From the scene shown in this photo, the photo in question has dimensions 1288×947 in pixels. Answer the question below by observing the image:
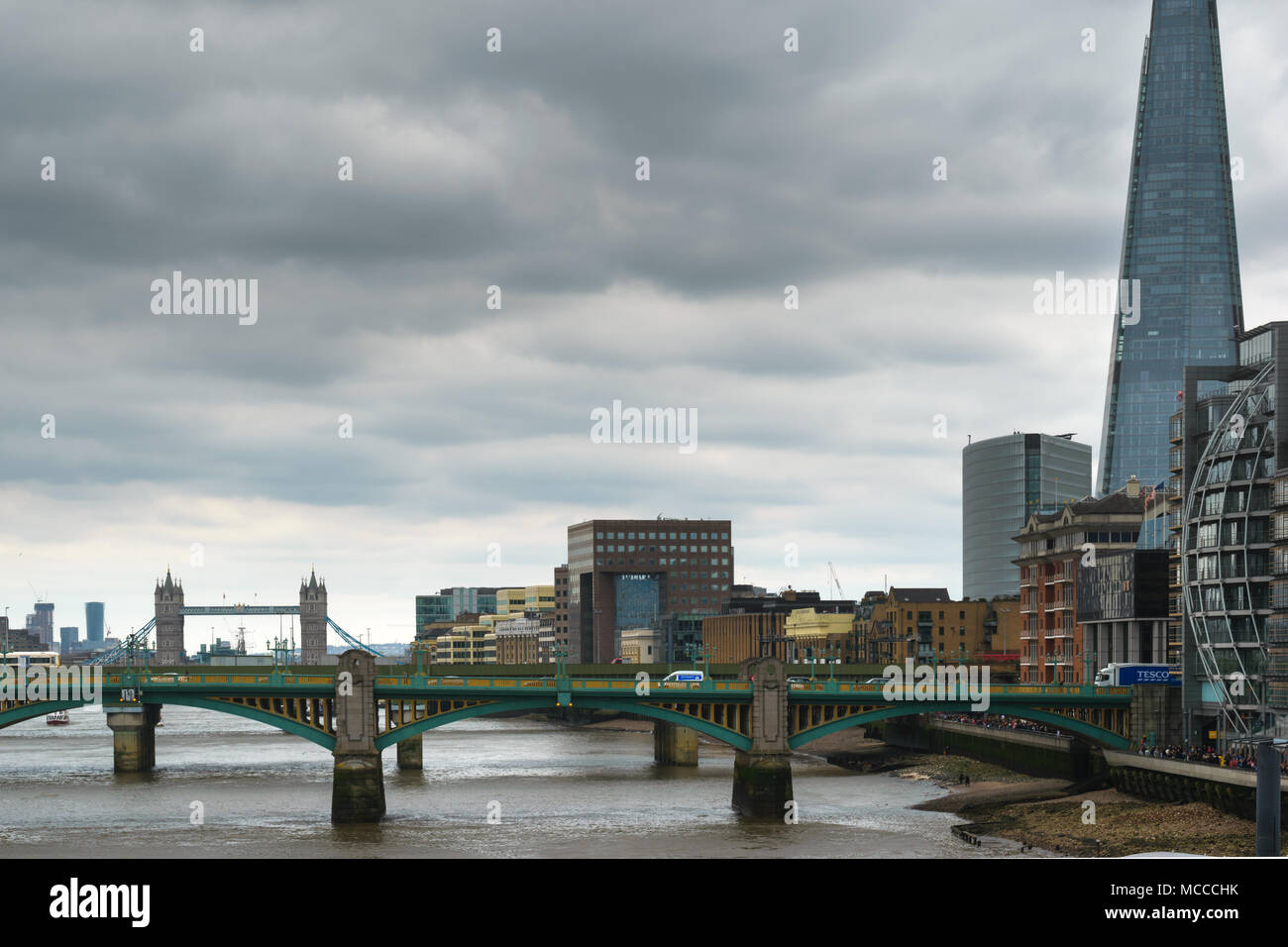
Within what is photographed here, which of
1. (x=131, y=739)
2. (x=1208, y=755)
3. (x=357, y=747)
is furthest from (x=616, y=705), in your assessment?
(x=131, y=739)

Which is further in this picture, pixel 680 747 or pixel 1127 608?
pixel 680 747

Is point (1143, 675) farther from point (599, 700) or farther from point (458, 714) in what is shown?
point (458, 714)

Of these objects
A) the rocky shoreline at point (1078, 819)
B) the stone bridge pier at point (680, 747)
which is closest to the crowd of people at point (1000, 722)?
the rocky shoreline at point (1078, 819)

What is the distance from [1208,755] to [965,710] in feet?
47.6

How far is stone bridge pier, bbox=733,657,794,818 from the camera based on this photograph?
290 ft

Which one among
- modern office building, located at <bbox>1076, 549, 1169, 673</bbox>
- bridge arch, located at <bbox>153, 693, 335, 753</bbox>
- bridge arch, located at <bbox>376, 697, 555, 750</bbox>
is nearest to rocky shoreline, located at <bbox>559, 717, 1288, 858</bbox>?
modern office building, located at <bbox>1076, 549, 1169, 673</bbox>

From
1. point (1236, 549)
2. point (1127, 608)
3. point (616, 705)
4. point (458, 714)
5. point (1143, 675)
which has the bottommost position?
point (458, 714)

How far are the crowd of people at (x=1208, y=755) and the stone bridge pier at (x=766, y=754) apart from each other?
69.5 feet

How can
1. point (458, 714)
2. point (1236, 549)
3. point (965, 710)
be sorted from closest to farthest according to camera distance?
1. point (1236, 549)
2. point (458, 714)
3. point (965, 710)

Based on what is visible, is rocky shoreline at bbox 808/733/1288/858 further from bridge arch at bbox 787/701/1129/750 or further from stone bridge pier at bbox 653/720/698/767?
stone bridge pier at bbox 653/720/698/767

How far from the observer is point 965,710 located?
94.5 metres

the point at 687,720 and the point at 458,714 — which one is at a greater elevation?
the point at 458,714

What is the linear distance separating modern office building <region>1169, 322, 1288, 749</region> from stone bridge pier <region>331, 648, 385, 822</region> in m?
48.6
